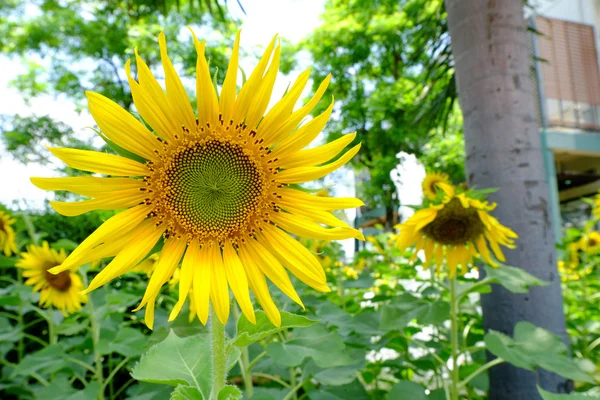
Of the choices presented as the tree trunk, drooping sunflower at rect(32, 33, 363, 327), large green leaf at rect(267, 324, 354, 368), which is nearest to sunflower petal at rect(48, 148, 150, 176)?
drooping sunflower at rect(32, 33, 363, 327)

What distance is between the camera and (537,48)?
29.7 ft

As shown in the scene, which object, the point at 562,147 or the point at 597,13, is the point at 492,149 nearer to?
the point at 562,147

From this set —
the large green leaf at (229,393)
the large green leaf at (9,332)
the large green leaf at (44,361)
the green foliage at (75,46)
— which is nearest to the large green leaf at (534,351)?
the large green leaf at (229,393)

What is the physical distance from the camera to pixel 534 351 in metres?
1.35

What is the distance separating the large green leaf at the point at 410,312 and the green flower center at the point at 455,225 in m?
0.25

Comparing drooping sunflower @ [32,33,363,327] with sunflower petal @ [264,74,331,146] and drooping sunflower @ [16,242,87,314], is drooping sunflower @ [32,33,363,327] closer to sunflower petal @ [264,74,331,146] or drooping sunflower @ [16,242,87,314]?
sunflower petal @ [264,74,331,146]

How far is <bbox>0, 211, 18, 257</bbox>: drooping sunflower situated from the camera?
2168 mm

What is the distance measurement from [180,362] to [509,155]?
144 cm

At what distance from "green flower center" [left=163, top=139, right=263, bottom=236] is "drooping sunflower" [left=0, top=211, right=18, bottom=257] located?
1670mm

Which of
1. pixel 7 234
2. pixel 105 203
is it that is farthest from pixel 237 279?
pixel 7 234

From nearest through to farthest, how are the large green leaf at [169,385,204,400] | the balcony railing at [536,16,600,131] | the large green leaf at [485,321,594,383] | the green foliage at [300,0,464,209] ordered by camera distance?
1. the large green leaf at [169,385,204,400]
2. the large green leaf at [485,321,594,383]
3. the balcony railing at [536,16,600,131]
4. the green foliage at [300,0,464,209]

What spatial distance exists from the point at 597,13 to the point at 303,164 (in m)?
12.6

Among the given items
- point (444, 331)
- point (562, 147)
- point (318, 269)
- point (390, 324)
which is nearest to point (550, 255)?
point (444, 331)

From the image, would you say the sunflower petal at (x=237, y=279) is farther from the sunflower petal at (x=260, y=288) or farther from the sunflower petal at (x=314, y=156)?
the sunflower petal at (x=314, y=156)
